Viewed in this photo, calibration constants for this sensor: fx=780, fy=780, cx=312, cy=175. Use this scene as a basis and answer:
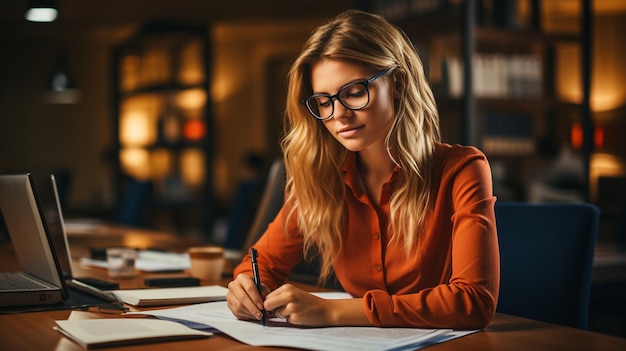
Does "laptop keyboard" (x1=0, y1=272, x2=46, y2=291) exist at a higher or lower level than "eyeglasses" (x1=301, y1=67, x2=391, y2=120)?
lower

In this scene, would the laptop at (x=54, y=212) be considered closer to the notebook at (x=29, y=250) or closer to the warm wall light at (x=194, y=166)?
the notebook at (x=29, y=250)

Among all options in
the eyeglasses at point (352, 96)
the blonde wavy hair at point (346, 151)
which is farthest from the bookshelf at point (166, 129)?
the eyeglasses at point (352, 96)

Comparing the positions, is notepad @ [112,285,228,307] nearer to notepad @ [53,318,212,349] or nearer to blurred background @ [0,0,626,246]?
notepad @ [53,318,212,349]

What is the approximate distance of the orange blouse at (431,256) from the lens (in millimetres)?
1405

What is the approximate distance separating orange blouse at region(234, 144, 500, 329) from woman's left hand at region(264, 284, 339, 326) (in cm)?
7

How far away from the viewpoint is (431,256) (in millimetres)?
1717

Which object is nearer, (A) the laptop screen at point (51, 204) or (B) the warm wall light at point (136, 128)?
(A) the laptop screen at point (51, 204)

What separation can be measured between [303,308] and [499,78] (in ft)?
11.4

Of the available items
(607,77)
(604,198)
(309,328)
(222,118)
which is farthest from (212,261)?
(222,118)

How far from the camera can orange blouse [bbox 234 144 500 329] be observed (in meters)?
1.41

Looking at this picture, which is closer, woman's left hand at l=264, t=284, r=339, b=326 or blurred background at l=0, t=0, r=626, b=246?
woman's left hand at l=264, t=284, r=339, b=326

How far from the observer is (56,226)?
6.06 feet

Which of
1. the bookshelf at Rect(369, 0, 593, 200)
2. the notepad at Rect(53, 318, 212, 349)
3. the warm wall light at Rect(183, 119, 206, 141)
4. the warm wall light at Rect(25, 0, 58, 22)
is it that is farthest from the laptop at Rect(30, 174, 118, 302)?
the warm wall light at Rect(183, 119, 206, 141)

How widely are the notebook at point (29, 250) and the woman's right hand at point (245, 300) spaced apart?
42 centimetres
